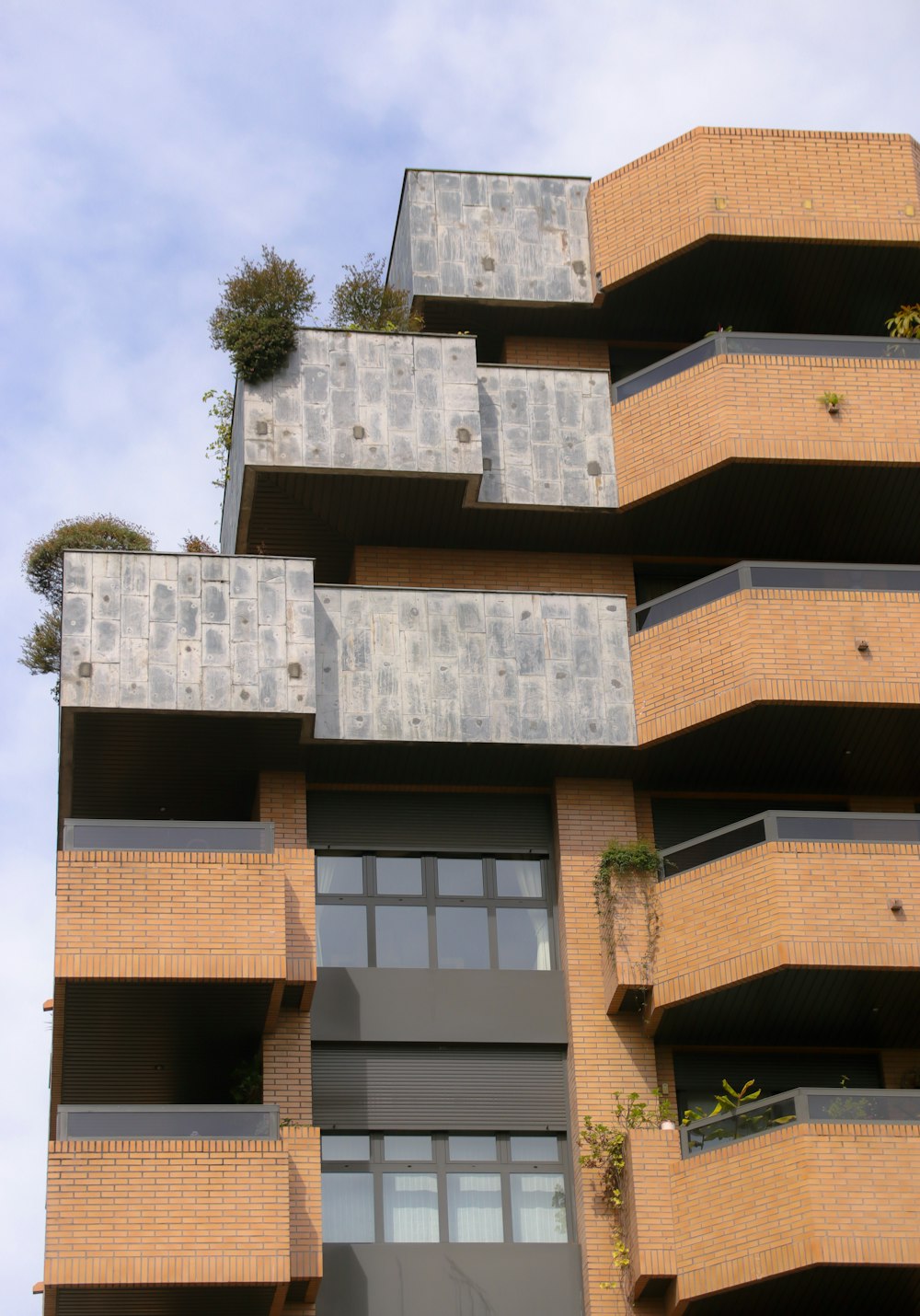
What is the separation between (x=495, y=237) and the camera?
1252 inches

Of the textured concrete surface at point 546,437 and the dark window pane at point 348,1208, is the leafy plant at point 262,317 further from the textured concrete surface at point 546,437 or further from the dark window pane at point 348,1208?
the dark window pane at point 348,1208

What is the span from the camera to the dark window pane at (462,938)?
28469 mm

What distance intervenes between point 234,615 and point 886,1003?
1014cm

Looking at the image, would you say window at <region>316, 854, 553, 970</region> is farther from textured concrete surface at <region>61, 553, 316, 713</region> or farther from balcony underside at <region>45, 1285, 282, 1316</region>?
balcony underside at <region>45, 1285, 282, 1316</region>

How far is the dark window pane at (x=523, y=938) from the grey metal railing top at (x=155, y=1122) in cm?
500

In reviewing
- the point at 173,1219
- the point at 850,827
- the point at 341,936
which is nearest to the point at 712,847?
the point at 850,827

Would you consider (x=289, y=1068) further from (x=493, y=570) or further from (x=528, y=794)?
(x=493, y=570)

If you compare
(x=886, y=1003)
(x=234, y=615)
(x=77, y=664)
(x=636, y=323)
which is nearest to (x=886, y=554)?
(x=636, y=323)

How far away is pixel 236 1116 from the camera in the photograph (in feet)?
81.9

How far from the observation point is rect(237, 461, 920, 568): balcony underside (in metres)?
29.6

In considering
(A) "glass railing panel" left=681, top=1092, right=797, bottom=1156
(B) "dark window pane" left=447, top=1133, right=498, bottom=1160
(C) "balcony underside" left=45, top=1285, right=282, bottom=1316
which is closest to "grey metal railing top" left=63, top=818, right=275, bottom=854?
(B) "dark window pane" left=447, top=1133, right=498, bottom=1160

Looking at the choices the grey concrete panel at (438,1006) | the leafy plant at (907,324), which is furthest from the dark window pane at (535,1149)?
the leafy plant at (907,324)

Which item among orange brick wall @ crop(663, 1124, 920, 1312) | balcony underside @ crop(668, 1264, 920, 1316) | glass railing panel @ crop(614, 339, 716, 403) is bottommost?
balcony underside @ crop(668, 1264, 920, 1316)

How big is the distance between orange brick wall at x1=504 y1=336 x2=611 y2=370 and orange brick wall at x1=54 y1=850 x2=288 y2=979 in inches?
394
